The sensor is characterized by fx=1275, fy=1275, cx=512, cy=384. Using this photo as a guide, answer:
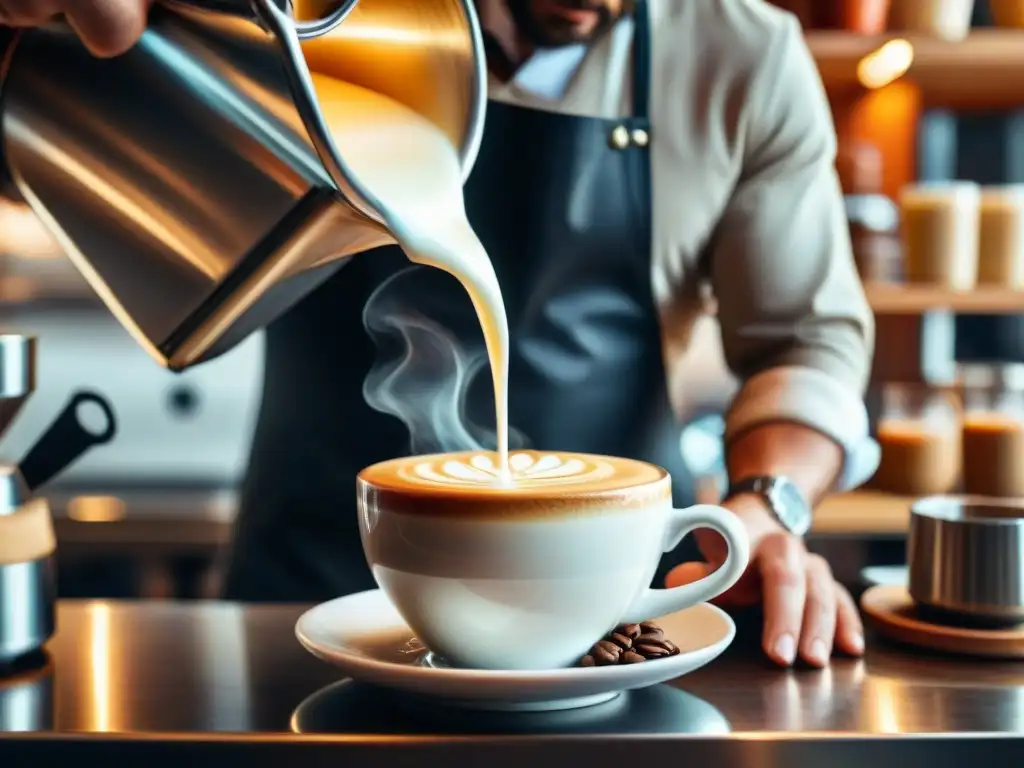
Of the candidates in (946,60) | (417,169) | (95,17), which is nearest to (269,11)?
(95,17)

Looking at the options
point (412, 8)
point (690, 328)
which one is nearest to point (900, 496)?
point (690, 328)

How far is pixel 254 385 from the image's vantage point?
2693mm

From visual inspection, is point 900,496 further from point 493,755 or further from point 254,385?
point 493,755

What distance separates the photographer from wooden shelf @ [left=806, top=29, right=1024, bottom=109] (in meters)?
2.41

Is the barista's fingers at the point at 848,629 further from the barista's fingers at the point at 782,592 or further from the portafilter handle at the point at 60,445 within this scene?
the portafilter handle at the point at 60,445

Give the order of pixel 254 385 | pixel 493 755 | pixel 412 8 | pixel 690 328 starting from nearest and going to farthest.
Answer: pixel 493 755, pixel 412 8, pixel 690 328, pixel 254 385

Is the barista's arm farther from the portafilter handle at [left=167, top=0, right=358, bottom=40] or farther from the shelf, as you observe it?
the shelf

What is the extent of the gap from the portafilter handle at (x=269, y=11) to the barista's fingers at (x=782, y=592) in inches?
19.8

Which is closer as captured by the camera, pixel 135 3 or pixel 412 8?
pixel 135 3

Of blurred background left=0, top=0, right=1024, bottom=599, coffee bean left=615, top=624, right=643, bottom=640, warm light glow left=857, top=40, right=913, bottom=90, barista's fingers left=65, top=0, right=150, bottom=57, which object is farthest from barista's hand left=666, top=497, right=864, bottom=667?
warm light glow left=857, top=40, right=913, bottom=90

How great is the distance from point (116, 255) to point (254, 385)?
1.73 m

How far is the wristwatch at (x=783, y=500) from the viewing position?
1.17 metres

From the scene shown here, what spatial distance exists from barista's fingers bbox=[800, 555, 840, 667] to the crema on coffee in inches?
7.0

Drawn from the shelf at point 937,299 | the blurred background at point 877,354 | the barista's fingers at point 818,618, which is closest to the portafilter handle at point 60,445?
the barista's fingers at point 818,618
